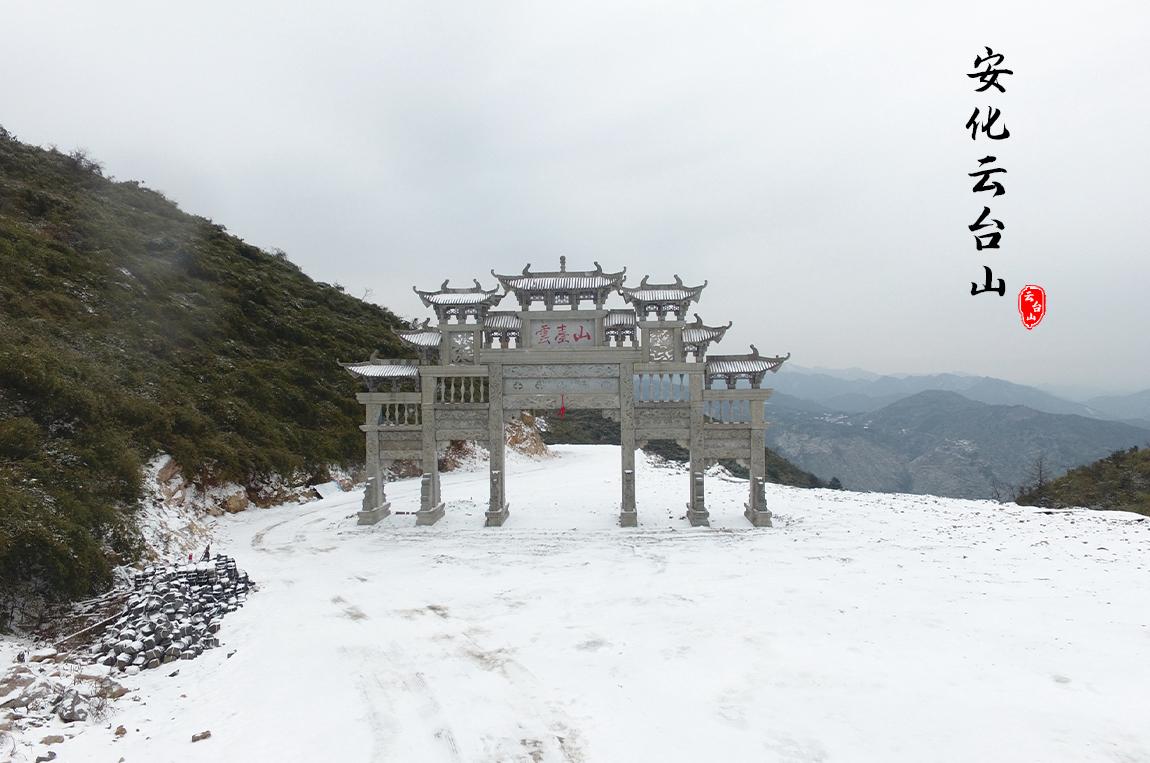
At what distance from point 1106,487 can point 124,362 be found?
112ft

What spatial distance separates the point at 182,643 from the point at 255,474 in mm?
10548

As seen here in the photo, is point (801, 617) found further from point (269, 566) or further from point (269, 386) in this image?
point (269, 386)

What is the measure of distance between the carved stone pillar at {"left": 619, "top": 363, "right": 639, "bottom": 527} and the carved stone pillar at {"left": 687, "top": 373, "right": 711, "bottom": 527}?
1570mm

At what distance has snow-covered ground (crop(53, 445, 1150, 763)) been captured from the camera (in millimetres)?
5102

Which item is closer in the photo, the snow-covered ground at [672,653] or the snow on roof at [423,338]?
the snow-covered ground at [672,653]

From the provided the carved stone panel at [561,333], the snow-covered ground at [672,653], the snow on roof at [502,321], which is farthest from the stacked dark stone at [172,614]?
the carved stone panel at [561,333]

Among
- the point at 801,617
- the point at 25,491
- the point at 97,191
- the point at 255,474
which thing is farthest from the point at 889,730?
the point at 97,191

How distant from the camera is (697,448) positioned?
46.2ft

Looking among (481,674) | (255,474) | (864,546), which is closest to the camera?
(481,674)

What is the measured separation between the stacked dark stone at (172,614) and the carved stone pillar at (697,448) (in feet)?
33.3

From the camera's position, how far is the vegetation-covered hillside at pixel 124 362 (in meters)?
9.19

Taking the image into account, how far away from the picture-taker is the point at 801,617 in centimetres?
795

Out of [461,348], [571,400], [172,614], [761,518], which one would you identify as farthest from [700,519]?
[172,614]

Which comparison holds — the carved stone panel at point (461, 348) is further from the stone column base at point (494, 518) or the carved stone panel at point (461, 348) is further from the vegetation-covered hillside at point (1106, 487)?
the vegetation-covered hillside at point (1106, 487)
